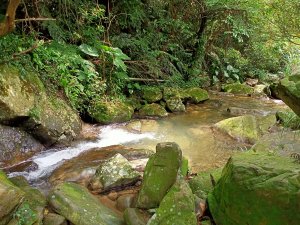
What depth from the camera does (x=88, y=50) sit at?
695 centimetres

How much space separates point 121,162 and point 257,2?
6840 mm

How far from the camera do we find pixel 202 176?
376 cm

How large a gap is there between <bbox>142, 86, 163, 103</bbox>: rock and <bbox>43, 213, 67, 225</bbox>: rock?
206 inches

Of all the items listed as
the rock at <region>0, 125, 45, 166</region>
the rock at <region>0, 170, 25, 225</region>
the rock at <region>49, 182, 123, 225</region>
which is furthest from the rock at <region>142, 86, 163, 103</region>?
the rock at <region>0, 170, 25, 225</region>

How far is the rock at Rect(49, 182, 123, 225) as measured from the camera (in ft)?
9.79

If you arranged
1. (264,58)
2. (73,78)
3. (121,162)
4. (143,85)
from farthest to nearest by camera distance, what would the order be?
(264,58) → (143,85) → (73,78) → (121,162)

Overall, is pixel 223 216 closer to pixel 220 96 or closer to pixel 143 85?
pixel 143 85

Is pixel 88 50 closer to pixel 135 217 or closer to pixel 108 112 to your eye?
pixel 108 112

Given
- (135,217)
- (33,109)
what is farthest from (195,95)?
(135,217)

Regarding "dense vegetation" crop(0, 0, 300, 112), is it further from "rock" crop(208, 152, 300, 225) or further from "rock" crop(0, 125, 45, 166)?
"rock" crop(208, 152, 300, 225)

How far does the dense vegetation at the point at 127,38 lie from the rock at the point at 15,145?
43.5 inches

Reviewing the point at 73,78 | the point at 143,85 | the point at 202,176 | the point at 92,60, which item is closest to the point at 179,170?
the point at 202,176

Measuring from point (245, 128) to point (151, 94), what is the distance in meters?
2.80

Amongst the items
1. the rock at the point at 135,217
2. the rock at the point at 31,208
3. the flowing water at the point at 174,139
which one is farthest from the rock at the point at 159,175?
the flowing water at the point at 174,139
